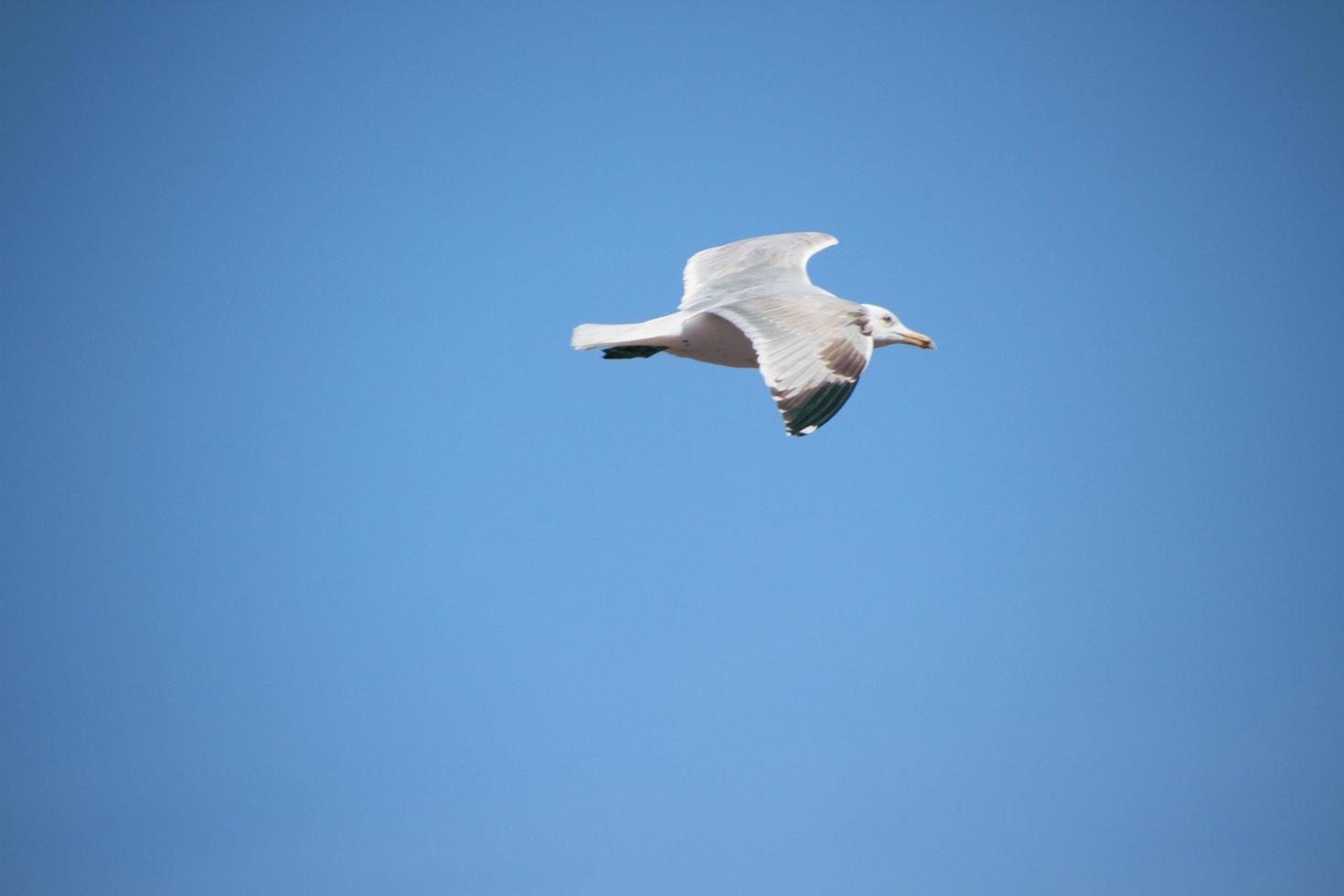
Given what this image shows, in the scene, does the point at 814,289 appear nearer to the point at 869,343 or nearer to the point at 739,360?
the point at 739,360

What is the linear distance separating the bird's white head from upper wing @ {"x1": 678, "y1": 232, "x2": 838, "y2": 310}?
577 mm

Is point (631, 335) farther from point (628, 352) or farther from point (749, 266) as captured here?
point (749, 266)

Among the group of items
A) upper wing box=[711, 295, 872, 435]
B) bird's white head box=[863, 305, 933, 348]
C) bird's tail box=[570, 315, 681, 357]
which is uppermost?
bird's white head box=[863, 305, 933, 348]

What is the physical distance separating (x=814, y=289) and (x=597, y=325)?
1.49 metres

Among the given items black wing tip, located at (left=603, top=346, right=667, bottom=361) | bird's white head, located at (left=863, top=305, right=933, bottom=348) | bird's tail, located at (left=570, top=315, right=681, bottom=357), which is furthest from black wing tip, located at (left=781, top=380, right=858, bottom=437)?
bird's white head, located at (left=863, top=305, right=933, bottom=348)

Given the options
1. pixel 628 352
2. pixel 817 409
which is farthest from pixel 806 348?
pixel 628 352

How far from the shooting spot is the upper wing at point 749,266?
9.31 meters

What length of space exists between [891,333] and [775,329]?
2230mm

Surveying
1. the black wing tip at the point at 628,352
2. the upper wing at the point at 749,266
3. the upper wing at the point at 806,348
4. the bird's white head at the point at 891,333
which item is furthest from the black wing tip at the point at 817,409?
the bird's white head at the point at 891,333

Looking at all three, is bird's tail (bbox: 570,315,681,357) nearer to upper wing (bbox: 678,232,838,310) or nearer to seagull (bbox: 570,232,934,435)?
seagull (bbox: 570,232,934,435)

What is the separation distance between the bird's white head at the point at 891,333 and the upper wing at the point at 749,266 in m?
0.58

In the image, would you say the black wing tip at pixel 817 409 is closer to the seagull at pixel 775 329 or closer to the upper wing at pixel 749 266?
the seagull at pixel 775 329

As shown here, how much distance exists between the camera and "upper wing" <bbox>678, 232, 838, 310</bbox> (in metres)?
9.31

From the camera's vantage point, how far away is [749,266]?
1009cm
